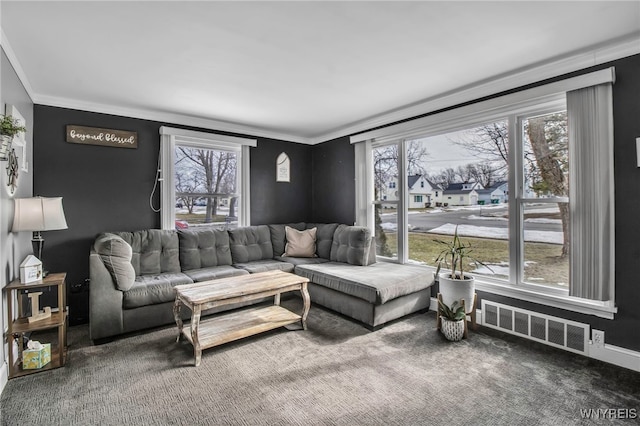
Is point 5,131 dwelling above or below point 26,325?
above

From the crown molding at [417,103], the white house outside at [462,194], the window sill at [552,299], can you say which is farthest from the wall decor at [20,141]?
the window sill at [552,299]

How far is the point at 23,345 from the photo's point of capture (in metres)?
2.42

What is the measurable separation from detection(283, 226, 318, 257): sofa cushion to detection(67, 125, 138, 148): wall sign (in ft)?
7.76

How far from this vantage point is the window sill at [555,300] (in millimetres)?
2424

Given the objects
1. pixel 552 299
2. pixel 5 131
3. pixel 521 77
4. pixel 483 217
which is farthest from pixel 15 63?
pixel 552 299

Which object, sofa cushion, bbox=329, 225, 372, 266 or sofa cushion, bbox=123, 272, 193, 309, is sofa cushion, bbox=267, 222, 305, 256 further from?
sofa cushion, bbox=123, 272, 193, 309

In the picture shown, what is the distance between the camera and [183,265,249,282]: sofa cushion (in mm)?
3424

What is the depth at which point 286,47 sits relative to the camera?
2.32m

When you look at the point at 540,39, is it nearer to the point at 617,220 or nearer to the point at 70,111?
the point at 617,220

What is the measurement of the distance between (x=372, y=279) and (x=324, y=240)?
1.49 meters

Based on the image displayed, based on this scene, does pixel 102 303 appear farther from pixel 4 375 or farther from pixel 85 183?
pixel 85 183

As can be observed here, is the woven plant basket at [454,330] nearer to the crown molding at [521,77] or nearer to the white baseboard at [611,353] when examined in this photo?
the white baseboard at [611,353]

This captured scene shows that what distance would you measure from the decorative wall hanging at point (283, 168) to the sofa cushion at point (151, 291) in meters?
2.37

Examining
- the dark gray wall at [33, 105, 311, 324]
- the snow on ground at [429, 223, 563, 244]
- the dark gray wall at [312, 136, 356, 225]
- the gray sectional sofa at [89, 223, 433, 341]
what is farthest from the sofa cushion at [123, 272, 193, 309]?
the snow on ground at [429, 223, 563, 244]
